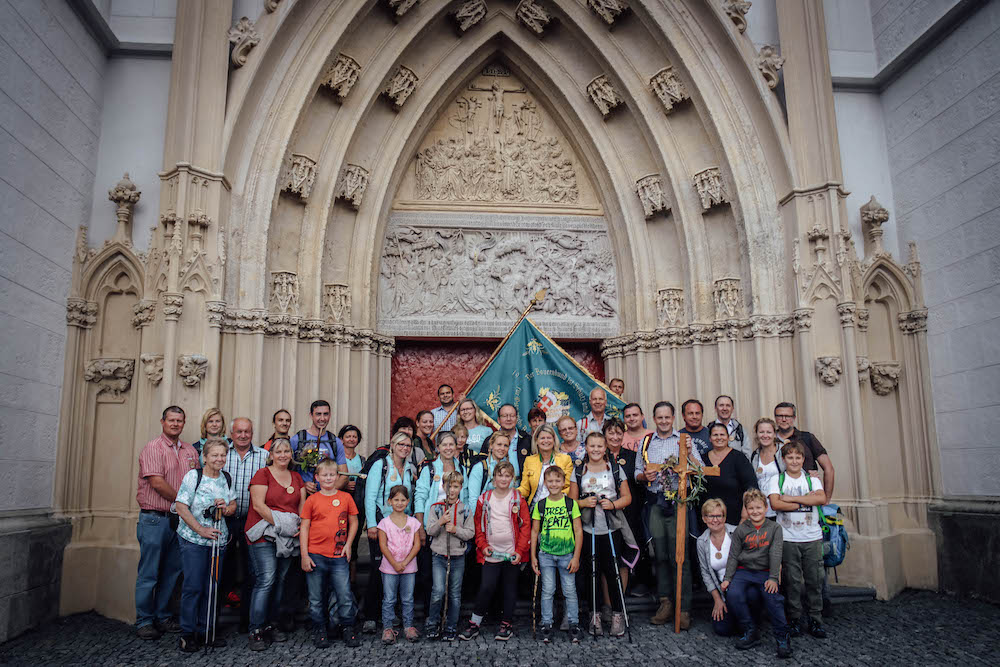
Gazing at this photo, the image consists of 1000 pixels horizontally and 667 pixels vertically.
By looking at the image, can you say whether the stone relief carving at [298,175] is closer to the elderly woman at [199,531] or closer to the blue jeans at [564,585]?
the elderly woman at [199,531]

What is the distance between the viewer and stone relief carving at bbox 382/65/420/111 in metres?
9.01

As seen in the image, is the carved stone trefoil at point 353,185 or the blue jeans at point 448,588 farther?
the carved stone trefoil at point 353,185

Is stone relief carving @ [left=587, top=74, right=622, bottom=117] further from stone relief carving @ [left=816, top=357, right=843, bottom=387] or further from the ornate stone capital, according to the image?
the ornate stone capital

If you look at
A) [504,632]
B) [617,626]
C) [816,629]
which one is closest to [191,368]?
[504,632]

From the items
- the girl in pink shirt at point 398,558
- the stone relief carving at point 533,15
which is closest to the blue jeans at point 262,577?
the girl in pink shirt at point 398,558

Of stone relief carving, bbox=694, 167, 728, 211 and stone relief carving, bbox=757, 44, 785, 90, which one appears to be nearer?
stone relief carving, bbox=757, 44, 785, 90

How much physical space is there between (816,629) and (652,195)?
18.0 feet

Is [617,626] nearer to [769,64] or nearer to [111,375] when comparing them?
[111,375]

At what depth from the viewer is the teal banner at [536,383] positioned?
8195mm

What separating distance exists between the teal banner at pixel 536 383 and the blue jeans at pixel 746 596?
297 cm

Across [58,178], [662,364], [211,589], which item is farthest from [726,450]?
[58,178]

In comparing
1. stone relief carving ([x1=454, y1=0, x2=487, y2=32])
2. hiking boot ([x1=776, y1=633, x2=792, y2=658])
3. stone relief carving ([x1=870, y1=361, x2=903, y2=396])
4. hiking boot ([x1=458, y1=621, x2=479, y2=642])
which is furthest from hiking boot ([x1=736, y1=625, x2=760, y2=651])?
stone relief carving ([x1=454, y1=0, x2=487, y2=32])

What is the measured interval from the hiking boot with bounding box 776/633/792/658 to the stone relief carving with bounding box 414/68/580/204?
20.5 ft

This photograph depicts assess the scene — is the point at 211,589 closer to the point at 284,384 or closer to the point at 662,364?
the point at 284,384
